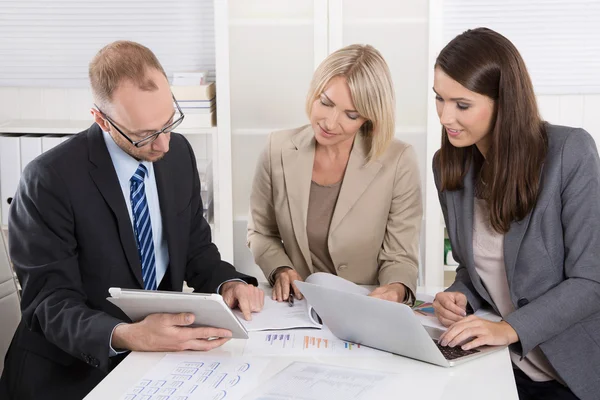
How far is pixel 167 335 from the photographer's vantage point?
190cm

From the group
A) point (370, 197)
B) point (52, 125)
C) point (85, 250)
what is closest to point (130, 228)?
point (85, 250)

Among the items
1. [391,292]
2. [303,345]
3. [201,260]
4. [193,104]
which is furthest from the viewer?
[193,104]

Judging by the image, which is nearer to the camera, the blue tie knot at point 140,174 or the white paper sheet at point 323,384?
the white paper sheet at point 323,384

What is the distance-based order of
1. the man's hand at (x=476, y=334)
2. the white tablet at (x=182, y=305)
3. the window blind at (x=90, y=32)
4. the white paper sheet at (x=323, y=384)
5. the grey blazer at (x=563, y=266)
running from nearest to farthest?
1. the white paper sheet at (x=323, y=384)
2. the white tablet at (x=182, y=305)
3. the man's hand at (x=476, y=334)
4. the grey blazer at (x=563, y=266)
5. the window blind at (x=90, y=32)

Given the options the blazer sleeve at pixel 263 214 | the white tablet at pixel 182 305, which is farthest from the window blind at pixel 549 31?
the white tablet at pixel 182 305

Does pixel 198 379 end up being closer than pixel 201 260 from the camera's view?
Yes

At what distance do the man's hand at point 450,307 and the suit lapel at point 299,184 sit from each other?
2.01ft

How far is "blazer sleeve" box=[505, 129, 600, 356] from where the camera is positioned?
78.9 inches

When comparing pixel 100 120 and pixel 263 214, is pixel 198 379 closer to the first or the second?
pixel 100 120

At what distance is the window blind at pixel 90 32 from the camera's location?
4.38m

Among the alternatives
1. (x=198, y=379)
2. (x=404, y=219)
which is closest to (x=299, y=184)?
(x=404, y=219)

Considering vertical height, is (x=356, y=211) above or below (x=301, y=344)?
above

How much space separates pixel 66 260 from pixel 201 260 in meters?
0.47

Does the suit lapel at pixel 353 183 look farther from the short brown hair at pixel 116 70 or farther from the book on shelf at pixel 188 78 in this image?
the book on shelf at pixel 188 78
